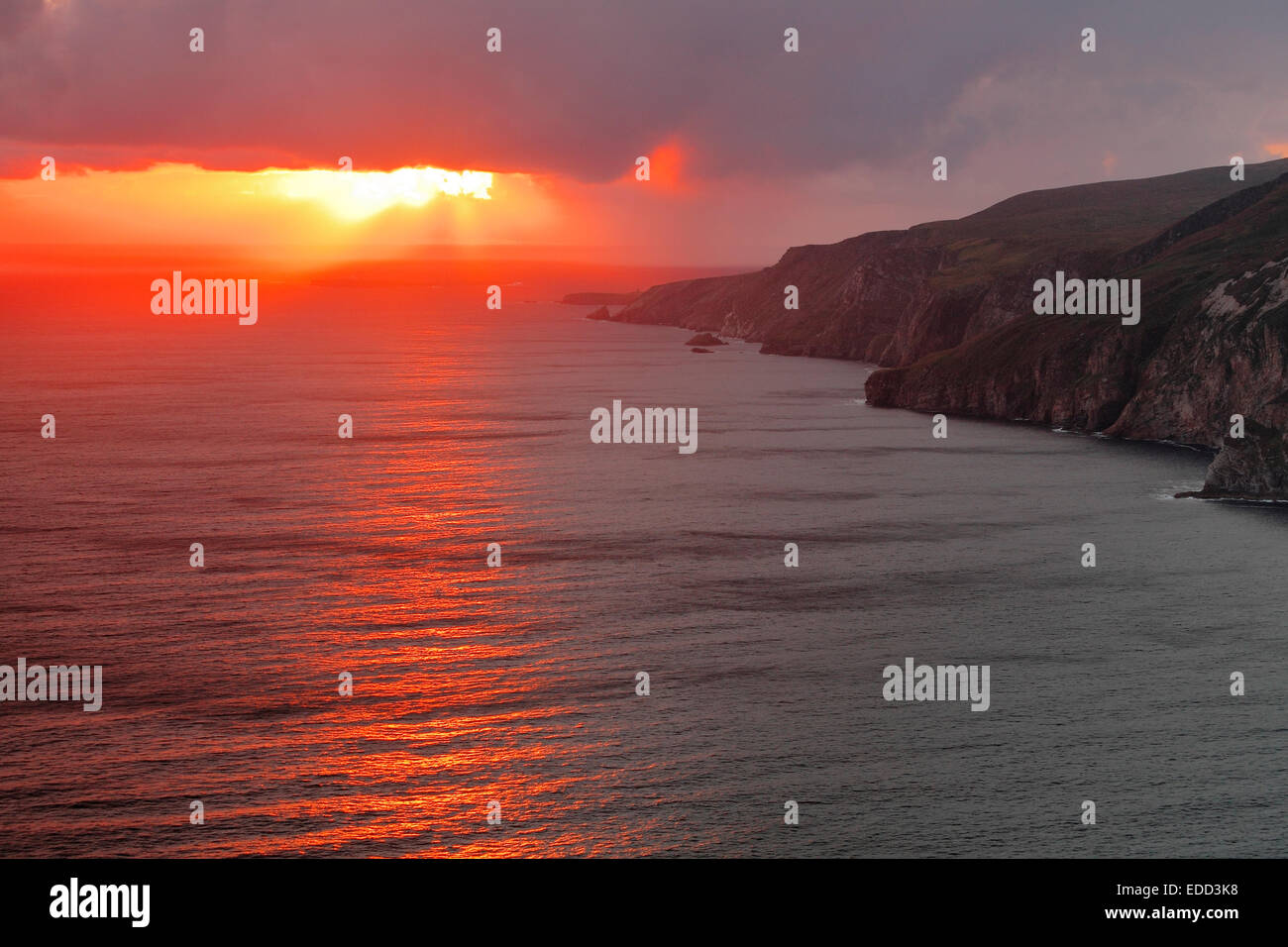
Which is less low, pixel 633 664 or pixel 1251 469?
pixel 1251 469

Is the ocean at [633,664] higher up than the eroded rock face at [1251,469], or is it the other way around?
the eroded rock face at [1251,469]

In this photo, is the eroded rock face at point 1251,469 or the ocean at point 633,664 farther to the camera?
the eroded rock face at point 1251,469

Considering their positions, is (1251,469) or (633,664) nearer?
(633,664)

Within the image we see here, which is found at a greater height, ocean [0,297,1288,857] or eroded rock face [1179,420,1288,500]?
eroded rock face [1179,420,1288,500]

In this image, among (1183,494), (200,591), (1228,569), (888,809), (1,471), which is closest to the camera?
(888,809)

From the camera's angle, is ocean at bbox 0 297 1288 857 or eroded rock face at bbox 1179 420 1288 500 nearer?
ocean at bbox 0 297 1288 857
